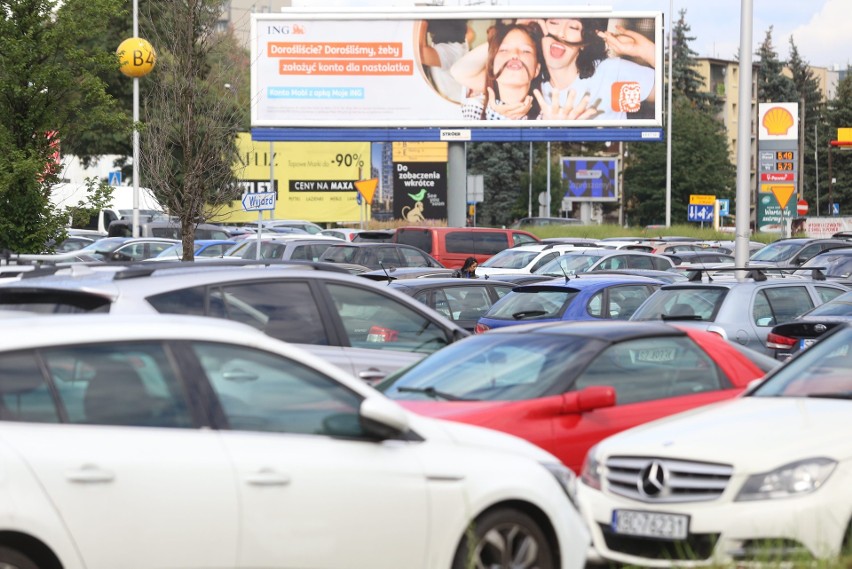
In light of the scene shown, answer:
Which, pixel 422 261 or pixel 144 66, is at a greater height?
pixel 144 66

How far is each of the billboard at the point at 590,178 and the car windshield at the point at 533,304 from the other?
7966 centimetres

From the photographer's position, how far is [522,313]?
1633cm

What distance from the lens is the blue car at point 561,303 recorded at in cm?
1625

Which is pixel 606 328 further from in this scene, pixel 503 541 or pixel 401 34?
pixel 401 34

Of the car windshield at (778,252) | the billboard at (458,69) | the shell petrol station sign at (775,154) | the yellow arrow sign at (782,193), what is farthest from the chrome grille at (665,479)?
the billboard at (458,69)

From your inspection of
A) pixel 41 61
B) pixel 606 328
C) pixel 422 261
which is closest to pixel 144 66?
pixel 422 261

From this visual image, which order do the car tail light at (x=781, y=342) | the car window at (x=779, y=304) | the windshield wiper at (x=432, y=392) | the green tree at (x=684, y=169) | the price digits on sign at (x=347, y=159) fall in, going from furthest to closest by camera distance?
1. the green tree at (x=684, y=169)
2. the price digits on sign at (x=347, y=159)
3. the car window at (x=779, y=304)
4. the car tail light at (x=781, y=342)
5. the windshield wiper at (x=432, y=392)

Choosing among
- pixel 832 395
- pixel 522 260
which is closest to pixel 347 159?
pixel 522 260

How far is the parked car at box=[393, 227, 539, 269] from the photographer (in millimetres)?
35844

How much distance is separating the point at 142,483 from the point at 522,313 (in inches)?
445

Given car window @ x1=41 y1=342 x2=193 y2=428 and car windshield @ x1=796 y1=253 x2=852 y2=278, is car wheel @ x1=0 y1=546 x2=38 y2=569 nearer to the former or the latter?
car window @ x1=41 y1=342 x2=193 y2=428

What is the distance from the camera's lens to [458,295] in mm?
17203

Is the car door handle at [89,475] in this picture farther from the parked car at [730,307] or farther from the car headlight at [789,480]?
the parked car at [730,307]

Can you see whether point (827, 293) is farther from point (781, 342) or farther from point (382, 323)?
point (382, 323)
